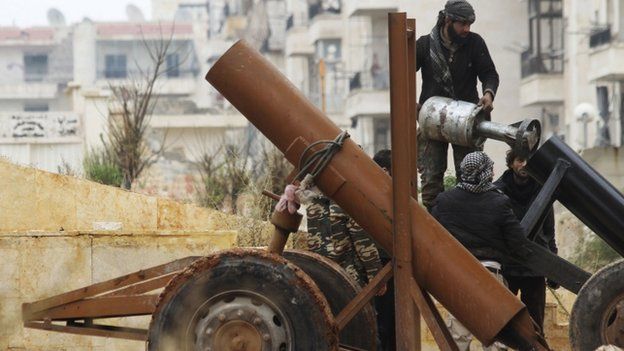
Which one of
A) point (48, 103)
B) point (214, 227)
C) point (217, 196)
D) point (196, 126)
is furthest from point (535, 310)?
point (48, 103)

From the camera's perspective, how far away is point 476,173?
10828 mm

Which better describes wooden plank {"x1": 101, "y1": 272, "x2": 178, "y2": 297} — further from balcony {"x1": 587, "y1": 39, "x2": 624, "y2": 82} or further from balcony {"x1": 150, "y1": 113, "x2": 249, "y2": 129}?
balcony {"x1": 150, "y1": 113, "x2": 249, "y2": 129}

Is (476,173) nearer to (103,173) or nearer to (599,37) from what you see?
(103,173)

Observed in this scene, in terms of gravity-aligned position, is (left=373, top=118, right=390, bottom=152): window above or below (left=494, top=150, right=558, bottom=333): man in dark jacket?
above

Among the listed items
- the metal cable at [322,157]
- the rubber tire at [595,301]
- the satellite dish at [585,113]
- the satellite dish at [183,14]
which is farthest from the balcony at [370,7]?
the satellite dish at [183,14]

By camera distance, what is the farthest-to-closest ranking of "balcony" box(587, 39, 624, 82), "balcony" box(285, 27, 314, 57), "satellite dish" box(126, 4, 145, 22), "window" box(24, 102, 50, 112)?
"satellite dish" box(126, 4, 145, 22) < "window" box(24, 102, 50, 112) < "balcony" box(285, 27, 314, 57) < "balcony" box(587, 39, 624, 82)

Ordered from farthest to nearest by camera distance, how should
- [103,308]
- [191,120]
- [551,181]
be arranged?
[191,120], [551,181], [103,308]

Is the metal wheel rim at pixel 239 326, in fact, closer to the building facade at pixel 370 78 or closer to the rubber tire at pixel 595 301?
the rubber tire at pixel 595 301

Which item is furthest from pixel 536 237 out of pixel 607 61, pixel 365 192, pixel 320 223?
pixel 607 61

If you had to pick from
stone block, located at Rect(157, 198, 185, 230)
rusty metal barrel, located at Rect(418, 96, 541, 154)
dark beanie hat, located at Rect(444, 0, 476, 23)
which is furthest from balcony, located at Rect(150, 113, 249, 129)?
rusty metal barrel, located at Rect(418, 96, 541, 154)

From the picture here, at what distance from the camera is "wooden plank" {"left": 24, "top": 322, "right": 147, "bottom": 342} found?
8.98 metres

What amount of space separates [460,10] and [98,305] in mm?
3548

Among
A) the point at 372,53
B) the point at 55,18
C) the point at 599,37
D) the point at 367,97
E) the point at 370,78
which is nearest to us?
the point at 599,37

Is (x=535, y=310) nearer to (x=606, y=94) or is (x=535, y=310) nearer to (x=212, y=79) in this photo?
(x=212, y=79)
